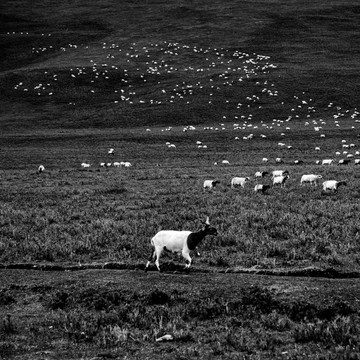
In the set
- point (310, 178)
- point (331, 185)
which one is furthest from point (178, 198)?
point (310, 178)

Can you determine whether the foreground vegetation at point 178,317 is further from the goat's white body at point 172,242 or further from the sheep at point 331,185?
the sheep at point 331,185

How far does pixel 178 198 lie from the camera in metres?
27.2

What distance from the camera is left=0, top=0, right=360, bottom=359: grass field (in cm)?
973

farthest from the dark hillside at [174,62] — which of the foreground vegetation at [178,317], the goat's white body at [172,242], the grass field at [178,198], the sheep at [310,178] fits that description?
the foreground vegetation at [178,317]

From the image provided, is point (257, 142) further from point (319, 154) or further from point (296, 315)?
point (296, 315)

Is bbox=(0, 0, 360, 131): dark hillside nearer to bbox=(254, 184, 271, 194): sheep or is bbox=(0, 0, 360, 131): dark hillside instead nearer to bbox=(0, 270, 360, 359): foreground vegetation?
bbox=(254, 184, 271, 194): sheep

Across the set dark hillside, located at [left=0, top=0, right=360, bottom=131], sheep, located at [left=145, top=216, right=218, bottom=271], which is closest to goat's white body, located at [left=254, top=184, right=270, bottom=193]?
sheep, located at [left=145, top=216, right=218, bottom=271]

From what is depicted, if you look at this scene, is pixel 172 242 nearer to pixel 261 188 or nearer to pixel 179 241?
pixel 179 241

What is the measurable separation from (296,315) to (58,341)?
4.72 meters

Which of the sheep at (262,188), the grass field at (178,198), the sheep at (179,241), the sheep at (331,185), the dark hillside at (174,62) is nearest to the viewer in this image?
the grass field at (178,198)

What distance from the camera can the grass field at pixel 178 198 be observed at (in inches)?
383

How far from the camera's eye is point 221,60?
11212cm

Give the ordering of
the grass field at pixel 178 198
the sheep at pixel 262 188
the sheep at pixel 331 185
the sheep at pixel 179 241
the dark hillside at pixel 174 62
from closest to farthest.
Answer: the grass field at pixel 178 198
the sheep at pixel 179 241
the sheep at pixel 331 185
the sheep at pixel 262 188
the dark hillside at pixel 174 62

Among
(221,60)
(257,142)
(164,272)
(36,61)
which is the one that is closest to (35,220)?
(164,272)
